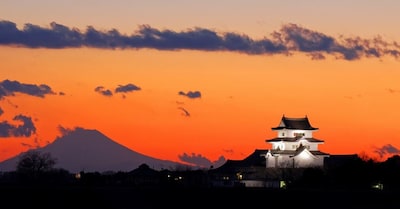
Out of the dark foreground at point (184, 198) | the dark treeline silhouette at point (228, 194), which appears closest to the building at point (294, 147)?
the dark treeline silhouette at point (228, 194)

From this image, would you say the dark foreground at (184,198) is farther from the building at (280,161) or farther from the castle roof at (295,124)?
the castle roof at (295,124)

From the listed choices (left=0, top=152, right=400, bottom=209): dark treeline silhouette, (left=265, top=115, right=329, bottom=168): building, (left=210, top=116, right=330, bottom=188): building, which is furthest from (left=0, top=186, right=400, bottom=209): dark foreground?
(left=265, top=115, right=329, bottom=168): building

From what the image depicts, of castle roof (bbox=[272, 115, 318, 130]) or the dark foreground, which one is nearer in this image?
the dark foreground

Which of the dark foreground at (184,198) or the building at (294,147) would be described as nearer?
the dark foreground at (184,198)

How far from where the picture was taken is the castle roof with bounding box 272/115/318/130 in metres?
184

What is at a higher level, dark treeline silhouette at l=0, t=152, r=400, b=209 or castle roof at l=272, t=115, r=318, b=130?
castle roof at l=272, t=115, r=318, b=130

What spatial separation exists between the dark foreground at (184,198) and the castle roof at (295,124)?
70.0 m

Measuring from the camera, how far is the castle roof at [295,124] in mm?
184375

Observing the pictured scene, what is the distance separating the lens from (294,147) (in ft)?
596

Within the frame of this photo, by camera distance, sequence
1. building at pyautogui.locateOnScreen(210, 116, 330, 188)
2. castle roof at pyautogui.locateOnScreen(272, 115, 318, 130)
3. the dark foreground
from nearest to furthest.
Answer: the dark foreground < building at pyautogui.locateOnScreen(210, 116, 330, 188) < castle roof at pyautogui.locateOnScreen(272, 115, 318, 130)

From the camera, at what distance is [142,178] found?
171375 millimetres

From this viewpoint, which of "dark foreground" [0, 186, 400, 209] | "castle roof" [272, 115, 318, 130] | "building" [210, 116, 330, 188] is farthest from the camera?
"castle roof" [272, 115, 318, 130]

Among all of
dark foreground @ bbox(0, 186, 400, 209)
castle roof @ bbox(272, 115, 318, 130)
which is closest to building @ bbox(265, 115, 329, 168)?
castle roof @ bbox(272, 115, 318, 130)

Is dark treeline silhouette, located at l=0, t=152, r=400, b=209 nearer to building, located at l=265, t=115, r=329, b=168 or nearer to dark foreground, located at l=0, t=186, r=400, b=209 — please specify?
dark foreground, located at l=0, t=186, r=400, b=209
